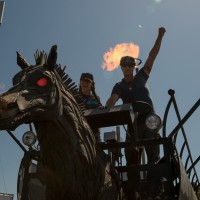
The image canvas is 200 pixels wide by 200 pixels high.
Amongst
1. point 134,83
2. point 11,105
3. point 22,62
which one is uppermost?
point 22,62

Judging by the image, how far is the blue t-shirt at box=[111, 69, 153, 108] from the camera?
15.7 feet

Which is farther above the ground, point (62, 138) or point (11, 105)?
point (11, 105)

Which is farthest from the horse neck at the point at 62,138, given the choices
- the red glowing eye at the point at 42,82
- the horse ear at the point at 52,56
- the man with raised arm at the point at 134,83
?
the man with raised arm at the point at 134,83

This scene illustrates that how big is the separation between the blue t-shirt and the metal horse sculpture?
1730mm

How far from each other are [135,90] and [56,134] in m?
2.15

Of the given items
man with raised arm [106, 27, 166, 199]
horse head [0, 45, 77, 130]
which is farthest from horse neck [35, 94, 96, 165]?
man with raised arm [106, 27, 166, 199]

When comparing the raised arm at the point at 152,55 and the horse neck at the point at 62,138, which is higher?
the raised arm at the point at 152,55

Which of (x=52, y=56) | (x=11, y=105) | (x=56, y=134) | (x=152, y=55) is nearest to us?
(x=11, y=105)

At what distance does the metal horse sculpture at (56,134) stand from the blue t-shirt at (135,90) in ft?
5.68

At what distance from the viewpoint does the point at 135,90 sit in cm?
482

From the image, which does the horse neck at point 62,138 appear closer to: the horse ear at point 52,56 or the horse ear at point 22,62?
the horse ear at point 52,56

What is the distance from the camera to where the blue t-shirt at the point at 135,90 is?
478 centimetres

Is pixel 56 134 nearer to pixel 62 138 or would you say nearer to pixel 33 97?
pixel 62 138

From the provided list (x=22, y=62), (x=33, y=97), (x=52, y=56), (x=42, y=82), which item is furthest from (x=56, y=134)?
(x=22, y=62)
